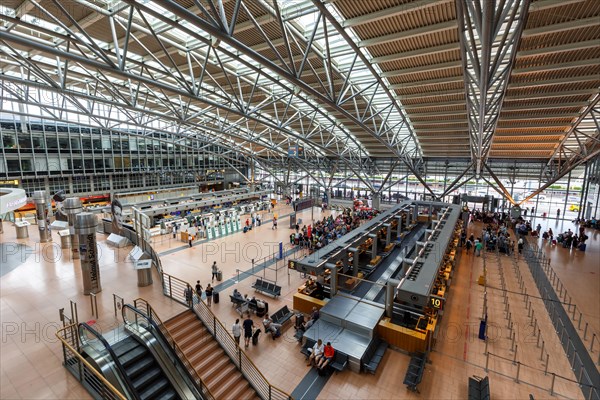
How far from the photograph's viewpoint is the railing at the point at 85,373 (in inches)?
220

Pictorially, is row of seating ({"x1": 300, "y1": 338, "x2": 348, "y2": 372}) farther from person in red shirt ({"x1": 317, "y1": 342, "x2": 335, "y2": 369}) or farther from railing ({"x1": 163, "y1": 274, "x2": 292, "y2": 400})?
railing ({"x1": 163, "y1": 274, "x2": 292, "y2": 400})

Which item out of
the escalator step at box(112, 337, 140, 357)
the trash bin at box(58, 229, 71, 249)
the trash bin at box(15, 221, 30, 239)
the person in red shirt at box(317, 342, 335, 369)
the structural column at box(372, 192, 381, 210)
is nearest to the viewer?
the escalator step at box(112, 337, 140, 357)

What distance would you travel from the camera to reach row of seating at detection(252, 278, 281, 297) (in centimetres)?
1355

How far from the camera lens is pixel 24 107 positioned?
2781 cm

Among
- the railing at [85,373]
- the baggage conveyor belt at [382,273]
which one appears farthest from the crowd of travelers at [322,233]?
the railing at [85,373]

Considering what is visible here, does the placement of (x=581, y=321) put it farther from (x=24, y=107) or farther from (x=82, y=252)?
(x=24, y=107)

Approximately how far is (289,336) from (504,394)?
21.1 ft

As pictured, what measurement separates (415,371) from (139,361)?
24.6 ft

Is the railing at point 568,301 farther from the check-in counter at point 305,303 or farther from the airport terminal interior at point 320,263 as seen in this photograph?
the check-in counter at point 305,303

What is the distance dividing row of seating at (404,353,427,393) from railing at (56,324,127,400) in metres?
6.95

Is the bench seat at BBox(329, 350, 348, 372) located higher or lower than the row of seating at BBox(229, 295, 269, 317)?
lower

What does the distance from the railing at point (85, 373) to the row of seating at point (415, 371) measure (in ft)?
22.8

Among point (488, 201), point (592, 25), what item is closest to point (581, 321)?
point (592, 25)

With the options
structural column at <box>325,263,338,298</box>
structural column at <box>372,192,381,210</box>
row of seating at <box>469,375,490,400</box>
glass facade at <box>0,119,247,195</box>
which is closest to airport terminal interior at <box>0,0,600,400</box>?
row of seating at <box>469,375,490,400</box>
